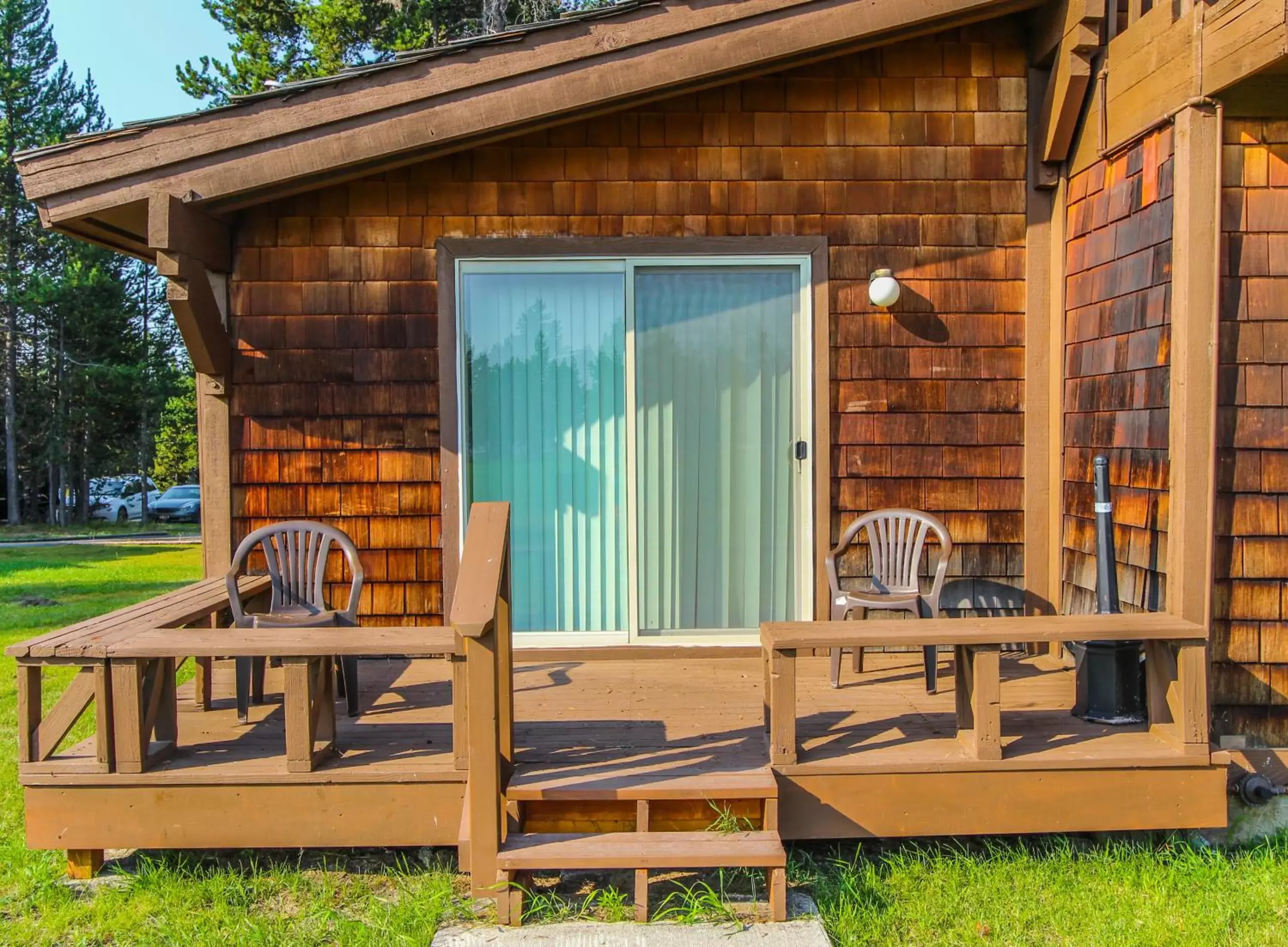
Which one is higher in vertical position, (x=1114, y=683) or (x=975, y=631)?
(x=975, y=631)

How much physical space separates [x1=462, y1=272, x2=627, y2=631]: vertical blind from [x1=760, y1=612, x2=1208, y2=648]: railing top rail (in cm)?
145

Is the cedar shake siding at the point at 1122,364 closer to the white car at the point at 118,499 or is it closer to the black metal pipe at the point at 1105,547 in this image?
the black metal pipe at the point at 1105,547

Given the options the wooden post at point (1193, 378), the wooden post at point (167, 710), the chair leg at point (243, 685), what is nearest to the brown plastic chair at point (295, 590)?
the chair leg at point (243, 685)

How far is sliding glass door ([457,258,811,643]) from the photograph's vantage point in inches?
166

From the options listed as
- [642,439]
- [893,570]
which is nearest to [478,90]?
[642,439]

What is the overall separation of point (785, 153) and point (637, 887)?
2.95 metres

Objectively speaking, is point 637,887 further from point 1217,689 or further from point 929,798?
point 1217,689

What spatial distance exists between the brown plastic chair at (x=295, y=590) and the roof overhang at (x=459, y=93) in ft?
3.83

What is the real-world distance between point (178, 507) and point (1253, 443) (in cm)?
2243

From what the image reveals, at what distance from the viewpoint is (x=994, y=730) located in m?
2.86

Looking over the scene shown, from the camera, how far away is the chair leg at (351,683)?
11.2ft

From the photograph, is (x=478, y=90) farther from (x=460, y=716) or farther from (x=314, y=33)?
(x=314, y=33)

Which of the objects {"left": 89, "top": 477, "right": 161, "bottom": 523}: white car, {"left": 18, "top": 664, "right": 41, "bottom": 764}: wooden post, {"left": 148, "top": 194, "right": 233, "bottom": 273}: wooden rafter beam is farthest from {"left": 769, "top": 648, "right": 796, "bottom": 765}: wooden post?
{"left": 89, "top": 477, "right": 161, "bottom": 523}: white car

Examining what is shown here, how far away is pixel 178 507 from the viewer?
21859 millimetres
